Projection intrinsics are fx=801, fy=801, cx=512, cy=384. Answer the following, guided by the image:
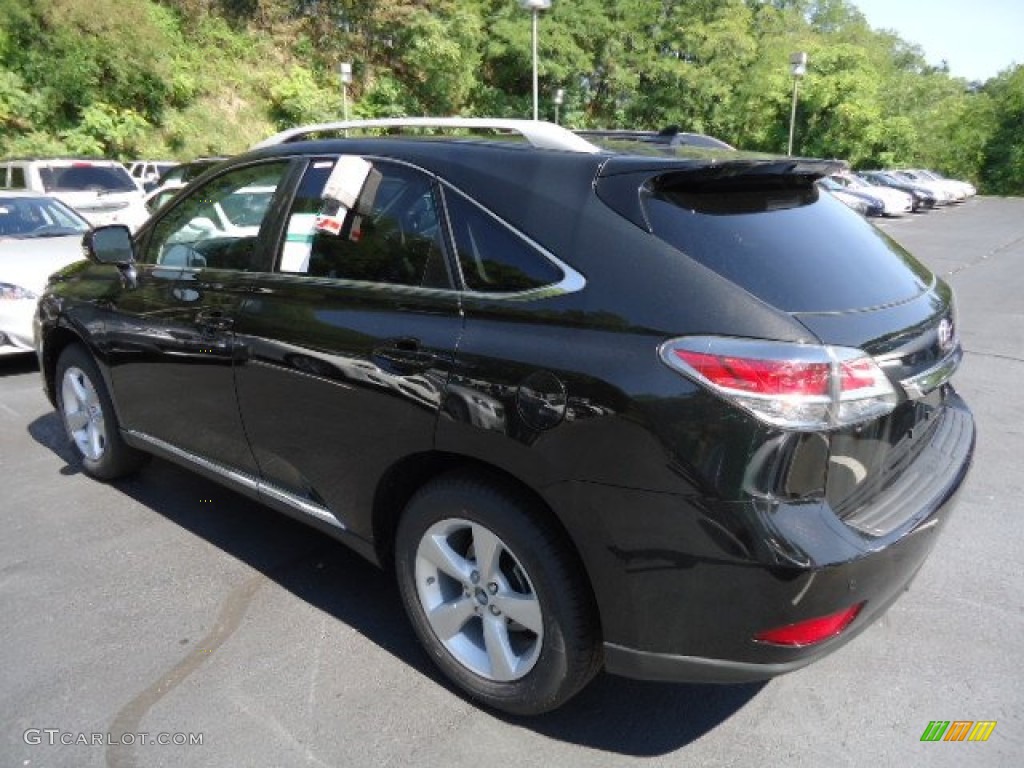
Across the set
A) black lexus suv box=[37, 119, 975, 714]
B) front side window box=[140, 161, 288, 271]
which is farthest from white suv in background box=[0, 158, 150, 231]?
black lexus suv box=[37, 119, 975, 714]

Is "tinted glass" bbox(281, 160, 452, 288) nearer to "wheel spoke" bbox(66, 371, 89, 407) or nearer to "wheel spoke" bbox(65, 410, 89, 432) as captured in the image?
"wheel spoke" bbox(66, 371, 89, 407)

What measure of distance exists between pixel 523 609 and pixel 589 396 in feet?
2.29

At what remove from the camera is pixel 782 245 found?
2305 millimetres

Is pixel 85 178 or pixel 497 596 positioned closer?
pixel 497 596

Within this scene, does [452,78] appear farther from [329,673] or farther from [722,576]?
[722,576]

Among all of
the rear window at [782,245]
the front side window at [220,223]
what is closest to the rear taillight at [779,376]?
the rear window at [782,245]

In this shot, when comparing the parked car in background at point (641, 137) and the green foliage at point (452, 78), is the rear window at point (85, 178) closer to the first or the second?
the green foliage at point (452, 78)

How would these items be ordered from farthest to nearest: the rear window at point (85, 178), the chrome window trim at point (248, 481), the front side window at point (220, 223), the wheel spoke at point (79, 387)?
1. the rear window at point (85, 178)
2. the wheel spoke at point (79, 387)
3. the front side window at point (220, 223)
4. the chrome window trim at point (248, 481)

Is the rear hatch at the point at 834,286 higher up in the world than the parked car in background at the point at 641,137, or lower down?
lower down

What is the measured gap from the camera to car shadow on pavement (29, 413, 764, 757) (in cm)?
247

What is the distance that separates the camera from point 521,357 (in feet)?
7.25

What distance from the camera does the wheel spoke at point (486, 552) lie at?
7.77 ft

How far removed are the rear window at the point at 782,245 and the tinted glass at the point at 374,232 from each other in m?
0.74

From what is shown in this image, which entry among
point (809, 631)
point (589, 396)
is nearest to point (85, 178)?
point (589, 396)
